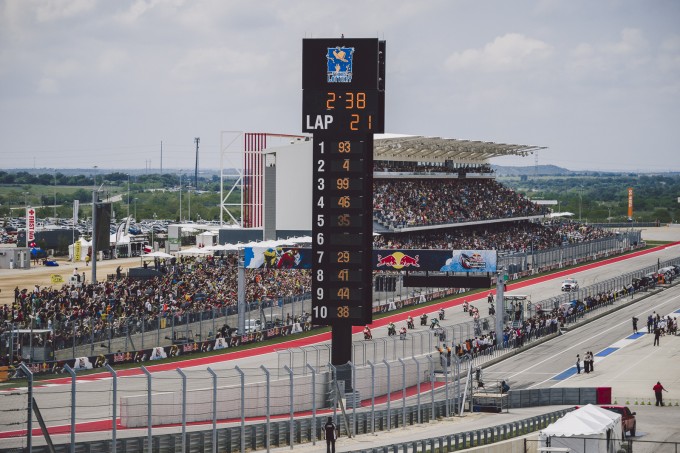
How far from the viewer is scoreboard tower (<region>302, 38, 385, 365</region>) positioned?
33.6 m

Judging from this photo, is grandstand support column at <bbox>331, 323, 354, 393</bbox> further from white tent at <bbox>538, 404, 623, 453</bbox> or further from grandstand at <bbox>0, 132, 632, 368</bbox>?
grandstand at <bbox>0, 132, 632, 368</bbox>

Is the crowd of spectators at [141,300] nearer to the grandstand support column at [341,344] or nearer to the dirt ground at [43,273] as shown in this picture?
the dirt ground at [43,273]

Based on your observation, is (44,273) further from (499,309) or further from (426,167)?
(499,309)

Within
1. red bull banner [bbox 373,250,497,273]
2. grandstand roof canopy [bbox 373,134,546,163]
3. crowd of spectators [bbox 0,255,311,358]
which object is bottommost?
crowd of spectators [bbox 0,255,311,358]

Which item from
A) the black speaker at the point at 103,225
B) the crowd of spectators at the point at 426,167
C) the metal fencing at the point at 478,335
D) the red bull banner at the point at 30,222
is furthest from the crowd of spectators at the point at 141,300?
the crowd of spectators at the point at 426,167

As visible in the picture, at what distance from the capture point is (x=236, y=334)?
51.1m

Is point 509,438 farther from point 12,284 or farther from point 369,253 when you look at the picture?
point 12,284

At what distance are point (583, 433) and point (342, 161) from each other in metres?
11.2

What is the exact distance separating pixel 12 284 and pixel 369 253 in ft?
152

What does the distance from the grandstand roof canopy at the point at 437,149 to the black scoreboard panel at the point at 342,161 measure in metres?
47.6

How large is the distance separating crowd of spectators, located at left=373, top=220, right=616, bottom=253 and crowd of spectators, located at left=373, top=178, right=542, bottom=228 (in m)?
1.14

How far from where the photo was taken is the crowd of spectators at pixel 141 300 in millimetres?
43781

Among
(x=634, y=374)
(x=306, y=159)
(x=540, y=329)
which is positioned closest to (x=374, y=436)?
(x=634, y=374)

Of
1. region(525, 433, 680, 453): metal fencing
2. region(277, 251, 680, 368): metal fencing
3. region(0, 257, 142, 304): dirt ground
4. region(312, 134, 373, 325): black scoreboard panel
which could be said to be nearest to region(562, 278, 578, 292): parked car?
region(277, 251, 680, 368): metal fencing
